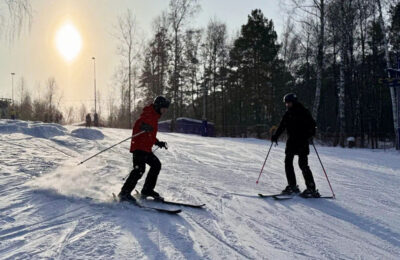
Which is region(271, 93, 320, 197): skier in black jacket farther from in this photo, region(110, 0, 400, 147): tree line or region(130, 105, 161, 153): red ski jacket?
region(110, 0, 400, 147): tree line

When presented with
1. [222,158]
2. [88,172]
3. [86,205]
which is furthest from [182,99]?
[86,205]

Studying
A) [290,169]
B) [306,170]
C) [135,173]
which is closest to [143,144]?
[135,173]

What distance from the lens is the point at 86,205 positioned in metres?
4.31

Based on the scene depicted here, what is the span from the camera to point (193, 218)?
4.10 meters

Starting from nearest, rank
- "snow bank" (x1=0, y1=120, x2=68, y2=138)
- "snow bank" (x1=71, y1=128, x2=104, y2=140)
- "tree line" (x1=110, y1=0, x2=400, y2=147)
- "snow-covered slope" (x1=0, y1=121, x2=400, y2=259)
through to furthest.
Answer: "snow-covered slope" (x1=0, y1=121, x2=400, y2=259)
"snow bank" (x1=0, y1=120, x2=68, y2=138)
"snow bank" (x1=71, y1=128, x2=104, y2=140)
"tree line" (x1=110, y1=0, x2=400, y2=147)

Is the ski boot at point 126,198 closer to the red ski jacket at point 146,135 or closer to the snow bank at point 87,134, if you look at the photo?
the red ski jacket at point 146,135

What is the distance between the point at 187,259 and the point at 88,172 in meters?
4.65

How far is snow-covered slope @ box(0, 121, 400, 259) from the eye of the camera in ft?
10.1

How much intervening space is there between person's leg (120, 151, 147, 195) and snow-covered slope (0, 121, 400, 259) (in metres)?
0.29

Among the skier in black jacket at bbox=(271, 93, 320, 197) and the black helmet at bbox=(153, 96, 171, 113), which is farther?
the skier in black jacket at bbox=(271, 93, 320, 197)

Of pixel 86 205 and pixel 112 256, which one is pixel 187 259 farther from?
pixel 86 205

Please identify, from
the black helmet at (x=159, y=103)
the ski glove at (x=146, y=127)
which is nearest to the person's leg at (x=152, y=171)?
the ski glove at (x=146, y=127)

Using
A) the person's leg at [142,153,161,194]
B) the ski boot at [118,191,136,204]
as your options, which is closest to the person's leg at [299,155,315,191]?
the person's leg at [142,153,161,194]

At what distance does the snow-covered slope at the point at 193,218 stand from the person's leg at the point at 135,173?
0.29 metres
